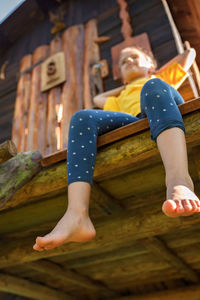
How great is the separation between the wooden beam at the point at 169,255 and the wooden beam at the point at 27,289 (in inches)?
62.3

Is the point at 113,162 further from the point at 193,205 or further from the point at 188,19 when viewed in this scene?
the point at 188,19

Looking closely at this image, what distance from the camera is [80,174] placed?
1.73 metres

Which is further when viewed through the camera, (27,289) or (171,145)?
(27,289)

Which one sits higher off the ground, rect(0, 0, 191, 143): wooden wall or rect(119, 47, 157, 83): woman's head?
rect(0, 0, 191, 143): wooden wall

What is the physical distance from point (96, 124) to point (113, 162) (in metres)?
0.28

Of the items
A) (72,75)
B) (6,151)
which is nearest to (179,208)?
(6,151)

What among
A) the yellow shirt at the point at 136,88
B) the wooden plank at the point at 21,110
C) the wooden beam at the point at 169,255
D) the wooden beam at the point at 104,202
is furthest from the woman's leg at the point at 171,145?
the wooden plank at the point at 21,110

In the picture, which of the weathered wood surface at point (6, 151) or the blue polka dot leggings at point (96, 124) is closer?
the blue polka dot leggings at point (96, 124)

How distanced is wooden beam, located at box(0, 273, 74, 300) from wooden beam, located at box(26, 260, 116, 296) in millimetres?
233

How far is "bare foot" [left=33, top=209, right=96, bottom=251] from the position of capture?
146cm

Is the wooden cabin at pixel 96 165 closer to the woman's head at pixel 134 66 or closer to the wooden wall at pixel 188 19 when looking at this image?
the wooden wall at pixel 188 19

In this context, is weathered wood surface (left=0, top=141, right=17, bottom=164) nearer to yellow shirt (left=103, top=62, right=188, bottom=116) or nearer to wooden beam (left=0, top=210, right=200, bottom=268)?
wooden beam (left=0, top=210, right=200, bottom=268)

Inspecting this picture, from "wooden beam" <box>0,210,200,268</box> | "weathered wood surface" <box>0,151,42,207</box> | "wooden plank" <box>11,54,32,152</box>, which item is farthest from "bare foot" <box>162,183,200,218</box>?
"wooden plank" <box>11,54,32,152</box>

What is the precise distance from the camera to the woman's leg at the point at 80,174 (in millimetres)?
1514
